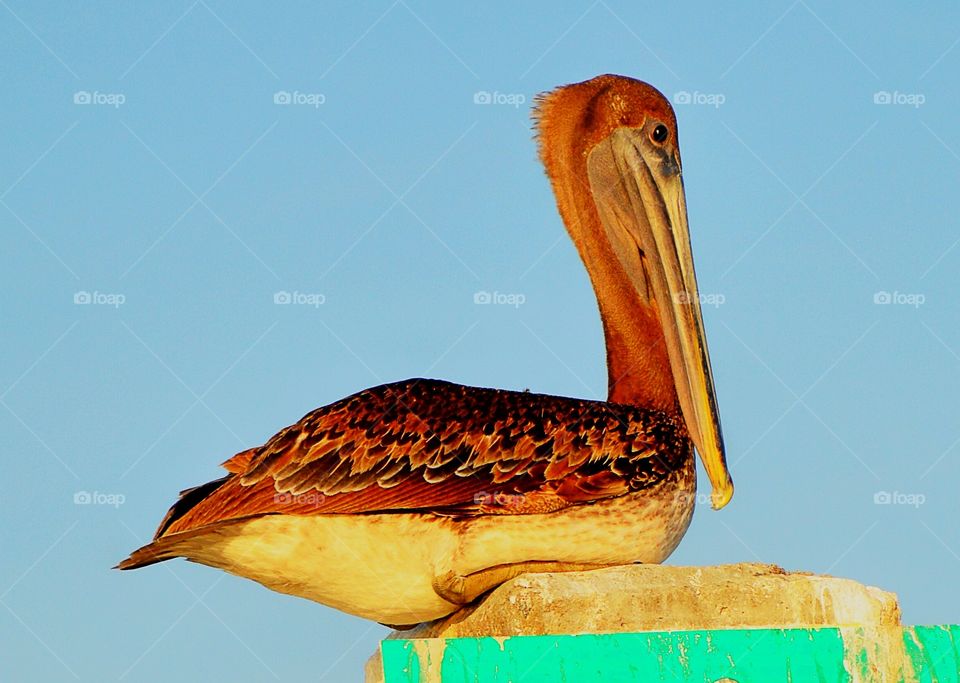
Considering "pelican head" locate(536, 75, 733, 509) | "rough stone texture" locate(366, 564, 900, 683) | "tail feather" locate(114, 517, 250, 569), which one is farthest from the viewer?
"pelican head" locate(536, 75, 733, 509)

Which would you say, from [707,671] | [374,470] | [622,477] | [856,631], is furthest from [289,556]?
[856,631]

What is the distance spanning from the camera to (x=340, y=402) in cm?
730

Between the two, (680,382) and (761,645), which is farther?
(680,382)

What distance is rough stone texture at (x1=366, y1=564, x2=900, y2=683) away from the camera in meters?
6.31

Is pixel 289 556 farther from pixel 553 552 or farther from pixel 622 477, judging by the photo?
pixel 622 477

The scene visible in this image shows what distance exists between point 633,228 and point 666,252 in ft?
0.96

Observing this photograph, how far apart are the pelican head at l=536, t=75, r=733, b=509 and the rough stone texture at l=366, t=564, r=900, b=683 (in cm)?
130

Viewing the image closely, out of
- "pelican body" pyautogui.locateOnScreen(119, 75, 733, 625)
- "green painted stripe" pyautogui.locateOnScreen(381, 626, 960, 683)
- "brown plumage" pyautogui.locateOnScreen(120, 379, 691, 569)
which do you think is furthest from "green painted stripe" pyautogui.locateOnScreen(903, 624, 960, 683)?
"brown plumage" pyautogui.locateOnScreen(120, 379, 691, 569)

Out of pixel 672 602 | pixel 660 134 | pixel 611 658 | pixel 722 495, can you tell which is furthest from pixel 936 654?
pixel 660 134

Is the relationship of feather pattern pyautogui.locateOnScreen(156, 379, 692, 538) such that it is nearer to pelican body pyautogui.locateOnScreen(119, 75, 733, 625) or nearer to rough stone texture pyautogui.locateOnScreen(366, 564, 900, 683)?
pelican body pyautogui.locateOnScreen(119, 75, 733, 625)

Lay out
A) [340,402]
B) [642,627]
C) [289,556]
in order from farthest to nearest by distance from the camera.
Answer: [340,402] → [289,556] → [642,627]

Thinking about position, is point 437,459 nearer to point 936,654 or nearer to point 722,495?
point 722,495

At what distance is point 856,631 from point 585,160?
3.50 m

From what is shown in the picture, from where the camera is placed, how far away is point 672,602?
6.38 m
